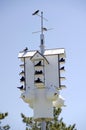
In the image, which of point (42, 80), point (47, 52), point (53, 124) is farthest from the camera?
point (53, 124)

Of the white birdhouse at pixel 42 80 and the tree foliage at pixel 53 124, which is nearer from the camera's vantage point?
the white birdhouse at pixel 42 80

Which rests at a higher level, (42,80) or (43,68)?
(43,68)

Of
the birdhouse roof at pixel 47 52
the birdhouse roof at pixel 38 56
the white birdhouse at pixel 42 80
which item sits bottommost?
the white birdhouse at pixel 42 80

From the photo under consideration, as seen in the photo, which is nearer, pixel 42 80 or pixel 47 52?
pixel 42 80

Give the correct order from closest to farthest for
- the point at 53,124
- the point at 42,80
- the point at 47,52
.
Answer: the point at 42,80, the point at 47,52, the point at 53,124

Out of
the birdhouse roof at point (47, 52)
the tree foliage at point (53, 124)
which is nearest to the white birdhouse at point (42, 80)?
the birdhouse roof at point (47, 52)

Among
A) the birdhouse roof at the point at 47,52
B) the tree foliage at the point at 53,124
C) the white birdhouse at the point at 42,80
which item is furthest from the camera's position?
the tree foliage at the point at 53,124

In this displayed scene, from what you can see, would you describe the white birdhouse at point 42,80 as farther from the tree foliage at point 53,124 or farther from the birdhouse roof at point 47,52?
the tree foliage at point 53,124

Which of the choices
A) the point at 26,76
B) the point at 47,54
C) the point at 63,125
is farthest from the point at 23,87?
the point at 63,125

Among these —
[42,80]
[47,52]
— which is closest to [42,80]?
[42,80]

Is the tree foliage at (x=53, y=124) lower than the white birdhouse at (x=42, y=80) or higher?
lower

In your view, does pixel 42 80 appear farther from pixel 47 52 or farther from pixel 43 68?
pixel 47 52

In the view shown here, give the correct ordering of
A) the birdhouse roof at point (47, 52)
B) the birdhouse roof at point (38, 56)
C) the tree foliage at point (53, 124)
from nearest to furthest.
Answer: the birdhouse roof at point (38, 56)
the birdhouse roof at point (47, 52)
the tree foliage at point (53, 124)

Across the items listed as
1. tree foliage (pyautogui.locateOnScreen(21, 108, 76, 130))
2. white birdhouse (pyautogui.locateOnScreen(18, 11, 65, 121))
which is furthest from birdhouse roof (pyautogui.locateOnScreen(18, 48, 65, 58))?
tree foliage (pyautogui.locateOnScreen(21, 108, 76, 130))
